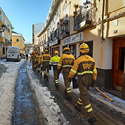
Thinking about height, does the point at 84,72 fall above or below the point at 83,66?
below

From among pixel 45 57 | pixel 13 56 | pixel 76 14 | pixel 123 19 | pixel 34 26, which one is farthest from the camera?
pixel 34 26

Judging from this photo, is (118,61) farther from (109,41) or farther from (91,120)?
(91,120)

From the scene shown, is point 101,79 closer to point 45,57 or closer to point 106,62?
point 106,62

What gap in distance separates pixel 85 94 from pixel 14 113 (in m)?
2.08

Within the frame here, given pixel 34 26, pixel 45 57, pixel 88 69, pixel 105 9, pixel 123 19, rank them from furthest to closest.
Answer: pixel 34 26, pixel 45 57, pixel 105 9, pixel 123 19, pixel 88 69

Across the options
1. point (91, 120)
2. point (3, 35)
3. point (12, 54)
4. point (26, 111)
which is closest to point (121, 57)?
point (91, 120)

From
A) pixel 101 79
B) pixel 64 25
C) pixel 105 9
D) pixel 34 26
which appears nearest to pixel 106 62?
pixel 101 79

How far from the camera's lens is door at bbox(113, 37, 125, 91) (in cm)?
556

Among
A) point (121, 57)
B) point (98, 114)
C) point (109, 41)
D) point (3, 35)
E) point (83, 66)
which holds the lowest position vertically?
point (98, 114)

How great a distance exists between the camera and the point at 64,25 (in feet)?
39.3

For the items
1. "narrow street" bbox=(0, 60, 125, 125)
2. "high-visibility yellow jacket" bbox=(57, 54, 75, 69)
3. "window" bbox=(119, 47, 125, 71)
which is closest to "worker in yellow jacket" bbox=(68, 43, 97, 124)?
"narrow street" bbox=(0, 60, 125, 125)

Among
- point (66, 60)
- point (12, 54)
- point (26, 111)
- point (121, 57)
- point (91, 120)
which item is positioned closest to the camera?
point (91, 120)

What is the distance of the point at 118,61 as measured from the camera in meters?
5.76

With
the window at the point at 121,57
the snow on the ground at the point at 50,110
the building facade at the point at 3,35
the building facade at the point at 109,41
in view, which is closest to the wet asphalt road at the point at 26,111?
the snow on the ground at the point at 50,110
